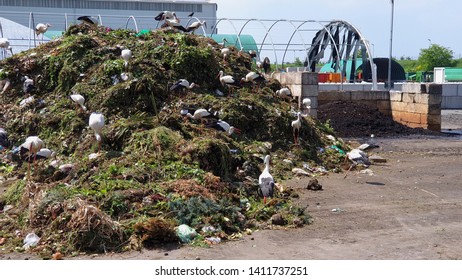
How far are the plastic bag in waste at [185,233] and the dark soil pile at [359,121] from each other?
9149 mm

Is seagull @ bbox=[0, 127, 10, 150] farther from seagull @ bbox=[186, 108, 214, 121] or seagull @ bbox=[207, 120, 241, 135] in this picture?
seagull @ bbox=[207, 120, 241, 135]

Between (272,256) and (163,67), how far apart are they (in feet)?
18.0

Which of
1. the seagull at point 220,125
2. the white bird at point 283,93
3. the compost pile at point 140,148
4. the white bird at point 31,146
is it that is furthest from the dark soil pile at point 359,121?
the white bird at point 31,146

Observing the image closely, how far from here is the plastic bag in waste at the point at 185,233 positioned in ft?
20.0

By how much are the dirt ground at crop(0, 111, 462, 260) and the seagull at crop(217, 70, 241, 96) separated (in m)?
2.36

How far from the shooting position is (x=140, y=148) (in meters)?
8.01

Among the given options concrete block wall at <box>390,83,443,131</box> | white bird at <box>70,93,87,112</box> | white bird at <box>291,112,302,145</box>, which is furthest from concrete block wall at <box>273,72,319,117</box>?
white bird at <box>70,93,87,112</box>

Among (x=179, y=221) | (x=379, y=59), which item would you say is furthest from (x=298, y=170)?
(x=379, y=59)

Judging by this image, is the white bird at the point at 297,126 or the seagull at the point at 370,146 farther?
the seagull at the point at 370,146

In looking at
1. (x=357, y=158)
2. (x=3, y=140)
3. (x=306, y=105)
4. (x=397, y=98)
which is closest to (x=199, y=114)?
(x=357, y=158)

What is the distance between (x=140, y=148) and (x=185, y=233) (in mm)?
2145

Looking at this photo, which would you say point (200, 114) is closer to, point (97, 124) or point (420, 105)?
point (97, 124)

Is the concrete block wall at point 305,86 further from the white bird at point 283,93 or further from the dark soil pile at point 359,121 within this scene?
the white bird at point 283,93

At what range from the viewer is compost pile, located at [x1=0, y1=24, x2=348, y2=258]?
6262 mm
